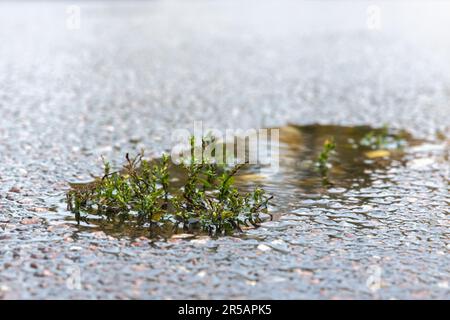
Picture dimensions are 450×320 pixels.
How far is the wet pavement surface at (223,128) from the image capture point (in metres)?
4.22

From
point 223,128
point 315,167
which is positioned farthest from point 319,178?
point 223,128

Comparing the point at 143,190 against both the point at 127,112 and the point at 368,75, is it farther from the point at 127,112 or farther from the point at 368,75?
the point at 368,75

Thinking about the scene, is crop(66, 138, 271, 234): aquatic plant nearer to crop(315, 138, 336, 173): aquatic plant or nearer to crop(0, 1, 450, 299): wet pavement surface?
crop(0, 1, 450, 299): wet pavement surface

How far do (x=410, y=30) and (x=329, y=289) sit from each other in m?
16.2

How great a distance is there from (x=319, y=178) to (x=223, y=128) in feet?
7.88

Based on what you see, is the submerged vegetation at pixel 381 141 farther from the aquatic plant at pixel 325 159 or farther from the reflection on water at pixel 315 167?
the aquatic plant at pixel 325 159

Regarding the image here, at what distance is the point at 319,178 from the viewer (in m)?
6.45

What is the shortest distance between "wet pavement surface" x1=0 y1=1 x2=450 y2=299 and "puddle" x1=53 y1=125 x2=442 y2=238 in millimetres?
37

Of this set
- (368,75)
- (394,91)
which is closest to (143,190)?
(394,91)

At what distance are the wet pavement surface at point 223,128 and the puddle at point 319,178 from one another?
0.04 meters

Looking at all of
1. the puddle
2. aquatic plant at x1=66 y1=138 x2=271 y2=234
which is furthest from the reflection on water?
aquatic plant at x1=66 y1=138 x2=271 y2=234

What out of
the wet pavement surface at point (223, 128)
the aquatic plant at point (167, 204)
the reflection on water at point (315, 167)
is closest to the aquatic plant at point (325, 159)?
the reflection on water at point (315, 167)

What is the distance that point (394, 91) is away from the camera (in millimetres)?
11211

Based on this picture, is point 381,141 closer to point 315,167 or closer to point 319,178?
point 315,167
